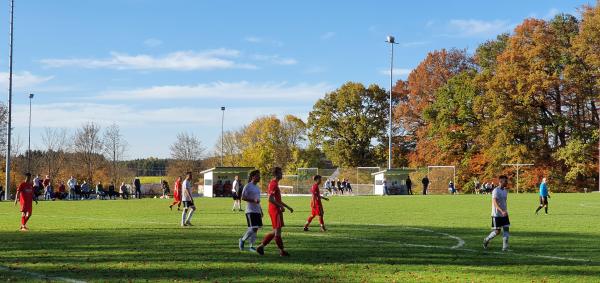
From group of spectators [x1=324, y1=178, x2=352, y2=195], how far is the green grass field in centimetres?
4438

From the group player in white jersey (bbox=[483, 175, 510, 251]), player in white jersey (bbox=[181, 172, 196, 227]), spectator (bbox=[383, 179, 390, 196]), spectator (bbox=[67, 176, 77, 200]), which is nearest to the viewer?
player in white jersey (bbox=[483, 175, 510, 251])

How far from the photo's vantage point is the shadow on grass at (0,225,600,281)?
11930mm

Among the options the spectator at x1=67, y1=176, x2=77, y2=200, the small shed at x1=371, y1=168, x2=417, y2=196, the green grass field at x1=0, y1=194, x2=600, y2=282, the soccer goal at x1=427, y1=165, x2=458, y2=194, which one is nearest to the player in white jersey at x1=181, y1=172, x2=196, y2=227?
the green grass field at x1=0, y1=194, x2=600, y2=282

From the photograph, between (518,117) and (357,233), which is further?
(518,117)

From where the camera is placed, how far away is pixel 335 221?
81.0 ft

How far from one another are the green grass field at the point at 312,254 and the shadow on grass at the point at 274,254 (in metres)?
0.02

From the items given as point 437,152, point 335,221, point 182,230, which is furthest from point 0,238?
point 437,152

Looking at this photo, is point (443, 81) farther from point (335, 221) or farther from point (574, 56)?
point (335, 221)

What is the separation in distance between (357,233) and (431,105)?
59858 mm

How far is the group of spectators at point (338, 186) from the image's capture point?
67750 millimetres

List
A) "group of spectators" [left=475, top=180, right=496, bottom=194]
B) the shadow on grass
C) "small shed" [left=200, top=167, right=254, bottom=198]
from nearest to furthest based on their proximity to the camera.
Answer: the shadow on grass
"small shed" [left=200, top=167, right=254, bottom=198]
"group of spectators" [left=475, top=180, right=496, bottom=194]

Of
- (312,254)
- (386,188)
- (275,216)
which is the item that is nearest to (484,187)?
(386,188)

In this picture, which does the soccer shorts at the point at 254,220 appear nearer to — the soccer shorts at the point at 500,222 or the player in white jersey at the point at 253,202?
the player in white jersey at the point at 253,202

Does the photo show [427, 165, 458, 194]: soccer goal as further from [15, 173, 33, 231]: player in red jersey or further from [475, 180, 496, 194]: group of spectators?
[15, 173, 33, 231]: player in red jersey
